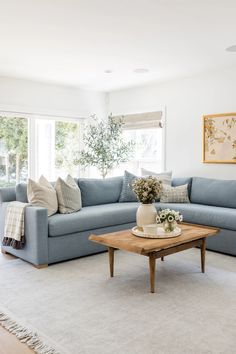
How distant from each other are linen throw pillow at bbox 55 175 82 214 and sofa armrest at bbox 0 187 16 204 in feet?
1.83

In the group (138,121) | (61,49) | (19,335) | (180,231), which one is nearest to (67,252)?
(180,231)

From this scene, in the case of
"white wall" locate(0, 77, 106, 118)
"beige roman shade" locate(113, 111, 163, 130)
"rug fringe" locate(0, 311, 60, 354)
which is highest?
"white wall" locate(0, 77, 106, 118)

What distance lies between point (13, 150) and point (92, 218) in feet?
7.78

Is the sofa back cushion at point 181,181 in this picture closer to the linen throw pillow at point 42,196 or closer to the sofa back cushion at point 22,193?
the linen throw pillow at point 42,196

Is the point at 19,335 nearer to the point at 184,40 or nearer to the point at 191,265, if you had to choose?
the point at 191,265

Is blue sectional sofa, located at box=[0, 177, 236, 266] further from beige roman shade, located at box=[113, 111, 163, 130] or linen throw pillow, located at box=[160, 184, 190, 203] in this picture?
beige roman shade, located at box=[113, 111, 163, 130]

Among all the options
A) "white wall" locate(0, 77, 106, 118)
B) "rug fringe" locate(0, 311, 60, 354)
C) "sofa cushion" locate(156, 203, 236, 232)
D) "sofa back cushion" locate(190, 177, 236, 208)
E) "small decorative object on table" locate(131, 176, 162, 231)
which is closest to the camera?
"rug fringe" locate(0, 311, 60, 354)

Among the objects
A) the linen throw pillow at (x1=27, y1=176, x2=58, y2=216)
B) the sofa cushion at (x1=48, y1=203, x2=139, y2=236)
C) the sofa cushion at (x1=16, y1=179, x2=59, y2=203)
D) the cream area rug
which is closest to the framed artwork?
the sofa cushion at (x1=48, y1=203, x2=139, y2=236)

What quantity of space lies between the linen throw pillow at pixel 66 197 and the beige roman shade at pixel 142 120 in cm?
241

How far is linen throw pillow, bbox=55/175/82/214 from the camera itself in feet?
13.7

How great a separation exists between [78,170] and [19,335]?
4.59 m

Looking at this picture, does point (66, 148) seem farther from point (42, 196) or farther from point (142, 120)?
point (42, 196)

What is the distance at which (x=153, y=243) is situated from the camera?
3.03 m

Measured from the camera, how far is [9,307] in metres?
2.75
